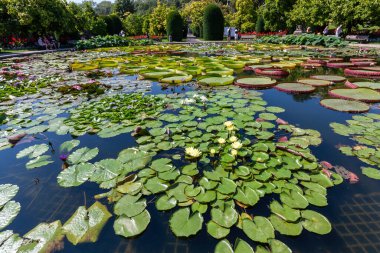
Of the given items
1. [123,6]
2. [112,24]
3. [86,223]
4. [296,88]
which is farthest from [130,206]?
[123,6]

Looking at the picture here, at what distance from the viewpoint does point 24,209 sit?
6.68 ft

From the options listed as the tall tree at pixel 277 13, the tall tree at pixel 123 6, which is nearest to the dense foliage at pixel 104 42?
the tall tree at pixel 277 13

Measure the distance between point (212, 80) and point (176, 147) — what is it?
3.57m

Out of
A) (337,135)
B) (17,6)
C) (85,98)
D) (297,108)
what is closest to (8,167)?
(85,98)

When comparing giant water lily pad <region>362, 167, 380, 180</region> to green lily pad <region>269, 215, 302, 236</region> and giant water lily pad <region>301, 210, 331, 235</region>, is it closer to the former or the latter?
giant water lily pad <region>301, 210, 331, 235</region>

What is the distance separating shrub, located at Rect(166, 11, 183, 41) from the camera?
2380 cm

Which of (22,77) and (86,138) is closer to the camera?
(86,138)

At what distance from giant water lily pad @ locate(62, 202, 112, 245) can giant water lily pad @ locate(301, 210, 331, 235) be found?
1.60 m

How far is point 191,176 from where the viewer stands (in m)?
2.28

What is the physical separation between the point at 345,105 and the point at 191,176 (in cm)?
354

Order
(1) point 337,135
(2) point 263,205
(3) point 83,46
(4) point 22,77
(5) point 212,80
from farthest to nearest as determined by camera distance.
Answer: (3) point 83,46
(4) point 22,77
(5) point 212,80
(1) point 337,135
(2) point 263,205

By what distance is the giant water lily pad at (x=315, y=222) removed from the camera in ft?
5.50

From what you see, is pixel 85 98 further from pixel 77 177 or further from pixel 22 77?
pixel 22 77

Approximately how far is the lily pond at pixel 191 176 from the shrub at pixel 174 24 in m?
22.2
